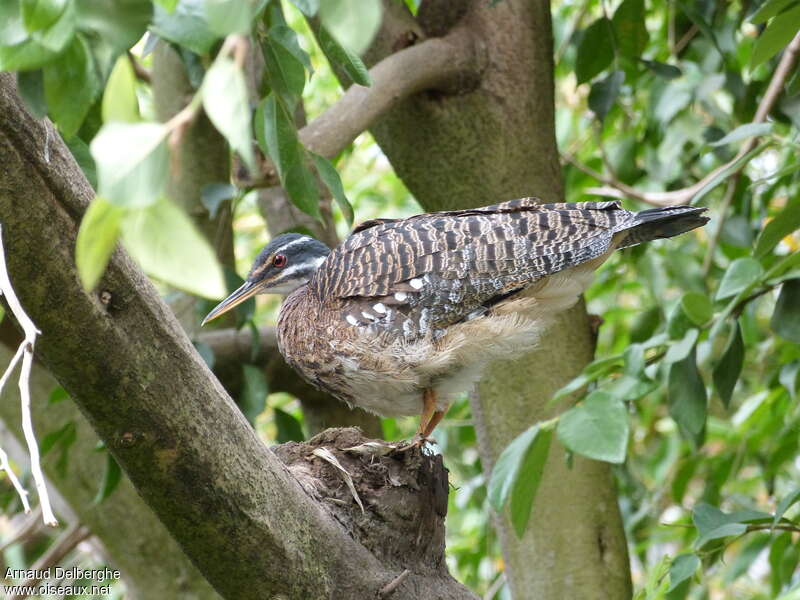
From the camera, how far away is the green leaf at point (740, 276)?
8.35 ft

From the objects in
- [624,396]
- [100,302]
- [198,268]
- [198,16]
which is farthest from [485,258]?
[198,268]

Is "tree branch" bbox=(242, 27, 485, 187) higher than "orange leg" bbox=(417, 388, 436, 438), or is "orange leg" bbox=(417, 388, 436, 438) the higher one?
"tree branch" bbox=(242, 27, 485, 187)

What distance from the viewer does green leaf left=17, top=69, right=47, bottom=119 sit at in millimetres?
1239

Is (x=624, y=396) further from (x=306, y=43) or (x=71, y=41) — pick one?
(x=306, y=43)

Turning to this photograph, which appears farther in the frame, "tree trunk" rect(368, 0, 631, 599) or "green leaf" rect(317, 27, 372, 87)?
"tree trunk" rect(368, 0, 631, 599)

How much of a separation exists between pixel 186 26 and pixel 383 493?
5.19ft

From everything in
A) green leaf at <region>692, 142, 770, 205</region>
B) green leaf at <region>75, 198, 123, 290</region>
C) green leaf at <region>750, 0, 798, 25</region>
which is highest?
green leaf at <region>75, 198, 123, 290</region>

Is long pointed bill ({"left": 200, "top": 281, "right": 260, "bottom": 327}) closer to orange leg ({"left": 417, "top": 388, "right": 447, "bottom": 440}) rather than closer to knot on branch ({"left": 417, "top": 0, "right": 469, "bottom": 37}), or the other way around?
orange leg ({"left": 417, "top": 388, "right": 447, "bottom": 440})

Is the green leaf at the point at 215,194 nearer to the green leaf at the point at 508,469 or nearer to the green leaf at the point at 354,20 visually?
the green leaf at the point at 508,469

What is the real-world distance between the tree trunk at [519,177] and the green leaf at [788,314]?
98cm

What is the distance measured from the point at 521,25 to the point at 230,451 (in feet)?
7.28

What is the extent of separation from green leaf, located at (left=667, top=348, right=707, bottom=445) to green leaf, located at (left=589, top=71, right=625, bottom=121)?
1.03m

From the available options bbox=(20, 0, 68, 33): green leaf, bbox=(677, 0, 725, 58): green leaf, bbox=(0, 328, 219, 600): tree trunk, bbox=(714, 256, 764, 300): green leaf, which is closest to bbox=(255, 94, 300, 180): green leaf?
bbox=(20, 0, 68, 33): green leaf

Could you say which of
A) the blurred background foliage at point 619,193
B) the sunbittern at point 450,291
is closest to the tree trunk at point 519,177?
the blurred background foliage at point 619,193
